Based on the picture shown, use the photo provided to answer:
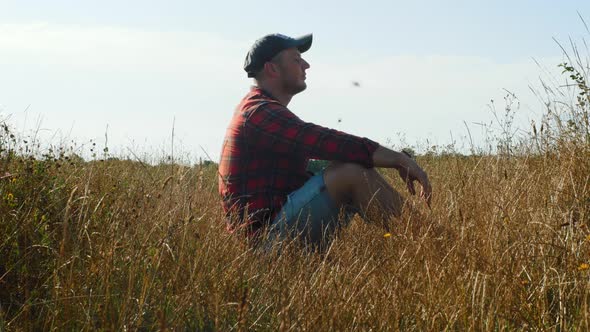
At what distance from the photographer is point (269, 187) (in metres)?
3.80

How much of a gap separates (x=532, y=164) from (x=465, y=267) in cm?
230

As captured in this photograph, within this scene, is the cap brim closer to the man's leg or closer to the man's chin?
the man's chin

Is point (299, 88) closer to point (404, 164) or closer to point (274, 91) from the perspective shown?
point (274, 91)

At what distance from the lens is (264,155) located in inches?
149

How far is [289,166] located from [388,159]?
0.58 meters

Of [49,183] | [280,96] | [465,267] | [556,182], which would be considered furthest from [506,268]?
[49,183]

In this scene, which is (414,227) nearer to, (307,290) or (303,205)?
(303,205)

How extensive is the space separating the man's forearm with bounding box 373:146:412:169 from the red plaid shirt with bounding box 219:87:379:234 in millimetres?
29

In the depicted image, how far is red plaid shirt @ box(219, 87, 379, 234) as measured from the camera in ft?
11.7

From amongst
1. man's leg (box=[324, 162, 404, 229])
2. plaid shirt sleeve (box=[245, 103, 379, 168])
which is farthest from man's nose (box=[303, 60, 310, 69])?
man's leg (box=[324, 162, 404, 229])

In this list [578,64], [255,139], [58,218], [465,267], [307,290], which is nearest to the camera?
[307,290]

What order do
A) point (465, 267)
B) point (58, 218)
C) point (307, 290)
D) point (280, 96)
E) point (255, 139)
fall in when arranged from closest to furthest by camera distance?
1. point (307, 290)
2. point (465, 267)
3. point (58, 218)
4. point (255, 139)
5. point (280, 96)

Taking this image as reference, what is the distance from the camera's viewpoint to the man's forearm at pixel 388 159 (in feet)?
11.5

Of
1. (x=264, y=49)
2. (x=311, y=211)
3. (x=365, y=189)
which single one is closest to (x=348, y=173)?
(x=365, y=189)
